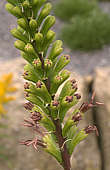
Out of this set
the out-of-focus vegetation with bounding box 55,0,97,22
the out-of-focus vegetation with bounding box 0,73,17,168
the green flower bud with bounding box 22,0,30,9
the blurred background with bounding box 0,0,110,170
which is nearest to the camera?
the green flower bud with bounding box 22,0,30,9

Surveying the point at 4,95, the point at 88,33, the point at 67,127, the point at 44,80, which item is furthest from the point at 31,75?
the point at 88,33

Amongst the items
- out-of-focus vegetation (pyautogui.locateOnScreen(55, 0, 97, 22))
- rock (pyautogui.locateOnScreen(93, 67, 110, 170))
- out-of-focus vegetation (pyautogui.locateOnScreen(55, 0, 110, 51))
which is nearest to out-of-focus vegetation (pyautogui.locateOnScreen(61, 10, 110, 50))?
out-of-focus vegetation (pyautogui.locateOnScreen(55, 0, 110, 51))

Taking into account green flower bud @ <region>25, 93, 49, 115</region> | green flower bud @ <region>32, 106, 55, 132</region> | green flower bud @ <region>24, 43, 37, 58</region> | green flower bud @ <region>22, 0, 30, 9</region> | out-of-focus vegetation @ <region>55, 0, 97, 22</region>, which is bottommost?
green flower bud @ <region>32, 106, 55, 132</region>

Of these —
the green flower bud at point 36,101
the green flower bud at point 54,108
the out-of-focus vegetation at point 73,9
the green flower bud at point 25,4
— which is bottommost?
the green flower bud at point 54,108

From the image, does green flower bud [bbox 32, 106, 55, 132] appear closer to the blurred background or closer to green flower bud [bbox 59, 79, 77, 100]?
green flower bud [bbox 59, 79, 77, 100]

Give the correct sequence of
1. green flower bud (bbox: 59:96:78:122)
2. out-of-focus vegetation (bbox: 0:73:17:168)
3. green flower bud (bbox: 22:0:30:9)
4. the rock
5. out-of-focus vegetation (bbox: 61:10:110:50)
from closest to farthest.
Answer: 1. green flower bud (bbox: 22:0:30:9)
2. green flower bud (bbox: 59:96:78:122)
3. out-of-focus vegetation (bbox: 0:73:17:168)
4. the rock
5. out-of-focus vegetation (bbox: 61:10:110:50)

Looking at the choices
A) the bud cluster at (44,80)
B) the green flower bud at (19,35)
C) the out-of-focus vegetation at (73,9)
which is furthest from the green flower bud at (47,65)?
the out-of-focus vegetation at (73,9)

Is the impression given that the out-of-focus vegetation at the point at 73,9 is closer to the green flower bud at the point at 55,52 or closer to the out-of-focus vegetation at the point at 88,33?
the out-of-focus vegetation at the point at 88,33
